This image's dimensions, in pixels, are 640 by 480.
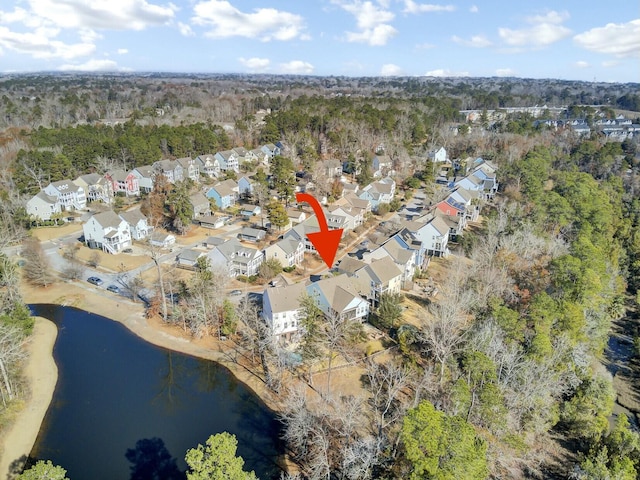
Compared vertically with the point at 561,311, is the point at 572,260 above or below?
above

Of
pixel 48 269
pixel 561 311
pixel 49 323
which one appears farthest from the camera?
pixel 48 269

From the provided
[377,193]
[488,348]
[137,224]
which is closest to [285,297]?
[488,348]

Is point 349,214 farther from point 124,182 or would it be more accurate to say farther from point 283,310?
point 124,182

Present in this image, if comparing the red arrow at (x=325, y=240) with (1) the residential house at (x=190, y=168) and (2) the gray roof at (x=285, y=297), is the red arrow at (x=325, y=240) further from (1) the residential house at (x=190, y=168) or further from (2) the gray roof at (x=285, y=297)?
(1) the residential house at (x=190, y=168)

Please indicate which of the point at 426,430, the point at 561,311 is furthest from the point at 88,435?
the point at 561,311

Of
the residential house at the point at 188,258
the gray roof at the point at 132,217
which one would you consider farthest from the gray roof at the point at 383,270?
the gray roof at the point at 132,217

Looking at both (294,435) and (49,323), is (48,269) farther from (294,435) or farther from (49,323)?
(294,435)

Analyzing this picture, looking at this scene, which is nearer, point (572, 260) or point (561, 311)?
point (561, 311)
